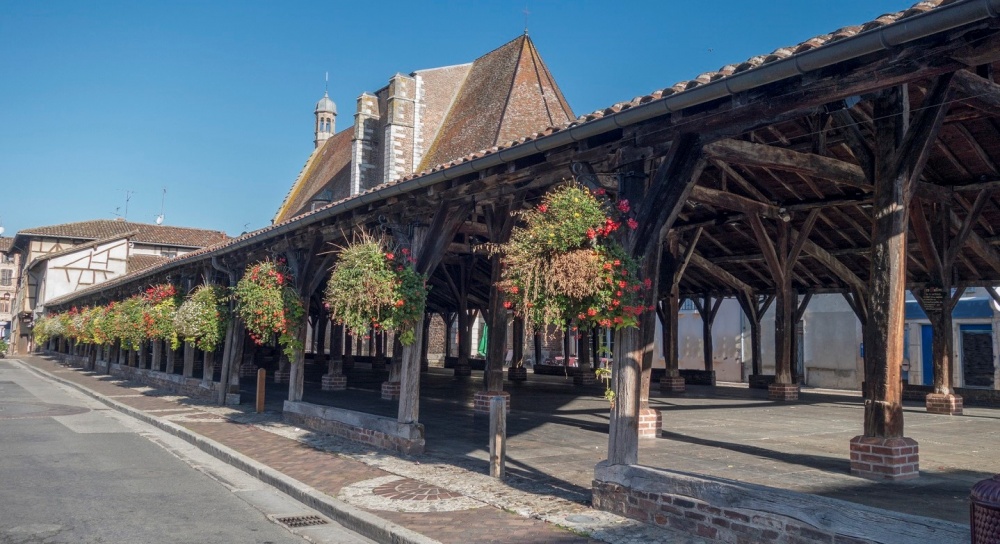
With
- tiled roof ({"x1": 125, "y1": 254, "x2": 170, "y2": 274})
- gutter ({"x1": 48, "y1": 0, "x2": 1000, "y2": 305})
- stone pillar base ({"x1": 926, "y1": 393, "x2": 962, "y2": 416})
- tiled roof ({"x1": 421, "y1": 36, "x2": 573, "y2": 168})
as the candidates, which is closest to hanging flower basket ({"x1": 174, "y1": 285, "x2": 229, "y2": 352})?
gutter ({"x1": 48, "y1": 0, "x2": 1000, "y2": 305})

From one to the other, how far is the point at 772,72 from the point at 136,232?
50.0 meters

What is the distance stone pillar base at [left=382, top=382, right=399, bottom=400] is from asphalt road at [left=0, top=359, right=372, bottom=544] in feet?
15.4

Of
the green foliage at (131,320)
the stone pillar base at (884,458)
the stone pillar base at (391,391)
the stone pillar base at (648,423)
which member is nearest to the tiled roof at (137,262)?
the green foliage at (131,320)

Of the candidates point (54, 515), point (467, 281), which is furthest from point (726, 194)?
point (467, 281)

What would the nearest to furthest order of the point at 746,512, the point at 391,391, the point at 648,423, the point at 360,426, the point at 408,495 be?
the point at 746,512 < the point at 408,495 < the point at 648,423 < the point at 360,426 < the point at 391,391

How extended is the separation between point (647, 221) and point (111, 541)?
15.3 feet

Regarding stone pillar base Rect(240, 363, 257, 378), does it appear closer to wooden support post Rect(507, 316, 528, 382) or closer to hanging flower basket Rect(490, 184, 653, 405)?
wooden support post Rect(507, 316, 528, 382)

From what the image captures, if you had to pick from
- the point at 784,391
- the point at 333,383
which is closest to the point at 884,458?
the point at 784,391

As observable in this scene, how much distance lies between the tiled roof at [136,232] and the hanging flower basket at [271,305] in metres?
38.2

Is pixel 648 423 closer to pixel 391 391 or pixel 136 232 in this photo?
pixel 391 391

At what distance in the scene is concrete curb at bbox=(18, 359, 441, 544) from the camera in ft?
17.4

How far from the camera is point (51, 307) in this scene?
37.9m

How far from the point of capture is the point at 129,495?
6.68 meters

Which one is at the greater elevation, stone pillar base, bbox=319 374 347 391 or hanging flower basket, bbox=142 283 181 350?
hanging flower basket, bbox=142 283 181 350
